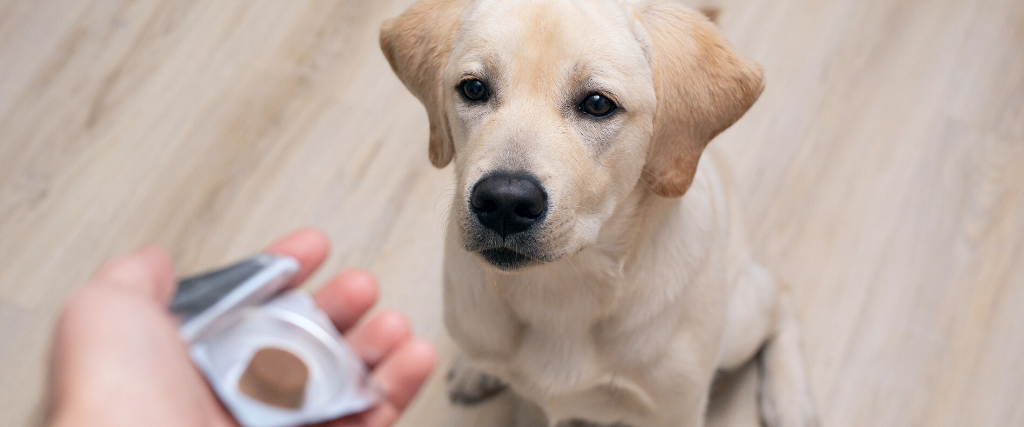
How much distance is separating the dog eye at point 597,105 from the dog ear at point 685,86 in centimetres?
11

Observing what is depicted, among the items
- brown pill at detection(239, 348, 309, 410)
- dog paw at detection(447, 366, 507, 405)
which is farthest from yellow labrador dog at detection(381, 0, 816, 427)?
dog paw at detection(447, 366, 507, 405)

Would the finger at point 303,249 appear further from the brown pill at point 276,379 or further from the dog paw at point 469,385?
the dog paw at point 469,385

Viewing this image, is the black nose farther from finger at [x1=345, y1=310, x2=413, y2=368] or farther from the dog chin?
finger at [x1=345, y1=310, x2=413, y2=368]

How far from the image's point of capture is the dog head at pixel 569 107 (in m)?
1.32

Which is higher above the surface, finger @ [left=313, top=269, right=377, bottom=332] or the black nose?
the black nose

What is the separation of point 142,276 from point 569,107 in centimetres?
93

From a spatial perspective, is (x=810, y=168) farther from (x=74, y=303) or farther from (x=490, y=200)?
(x=74, y=303)

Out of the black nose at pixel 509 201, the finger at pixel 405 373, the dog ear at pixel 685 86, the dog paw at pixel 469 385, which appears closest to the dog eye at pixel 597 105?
the dog ear at pixel 685 86

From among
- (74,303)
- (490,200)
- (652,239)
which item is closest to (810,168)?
(652,239)

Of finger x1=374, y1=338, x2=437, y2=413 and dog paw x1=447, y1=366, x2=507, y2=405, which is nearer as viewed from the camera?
finger x1=374, y1=338, x2=437, y2=413

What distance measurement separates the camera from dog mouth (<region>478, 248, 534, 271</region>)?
1.41 meters

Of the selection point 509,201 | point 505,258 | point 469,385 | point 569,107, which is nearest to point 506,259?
point 505,258

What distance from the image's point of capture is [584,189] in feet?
4.49

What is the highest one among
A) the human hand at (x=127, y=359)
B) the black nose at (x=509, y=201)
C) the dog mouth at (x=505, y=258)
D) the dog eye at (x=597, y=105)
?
the dog eye at (x=597, y=105)
